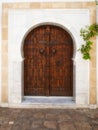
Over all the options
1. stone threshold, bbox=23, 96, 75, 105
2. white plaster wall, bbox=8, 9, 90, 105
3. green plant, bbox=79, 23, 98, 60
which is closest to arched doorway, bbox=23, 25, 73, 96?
stone threshold, bbox=23, 96, 75, 105

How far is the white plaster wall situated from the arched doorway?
0.46 metres

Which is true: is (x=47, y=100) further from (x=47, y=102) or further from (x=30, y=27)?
(x=30, y=27)

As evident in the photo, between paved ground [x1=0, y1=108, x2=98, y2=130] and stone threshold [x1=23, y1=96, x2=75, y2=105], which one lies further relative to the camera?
stone threshold [x1=23, y1=96, x2=75, y2=105]

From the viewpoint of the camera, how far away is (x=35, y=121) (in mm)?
5980

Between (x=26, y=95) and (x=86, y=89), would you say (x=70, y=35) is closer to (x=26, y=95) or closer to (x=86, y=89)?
(x=86, y=89)

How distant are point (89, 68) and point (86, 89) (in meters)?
0.56

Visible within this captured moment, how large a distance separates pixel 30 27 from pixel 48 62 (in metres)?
1.15

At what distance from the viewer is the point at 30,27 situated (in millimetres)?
7109

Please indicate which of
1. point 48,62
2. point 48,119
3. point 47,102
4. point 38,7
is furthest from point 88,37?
point 48,119

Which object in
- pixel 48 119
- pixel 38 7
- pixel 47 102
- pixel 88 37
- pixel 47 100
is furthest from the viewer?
pixel 47 100

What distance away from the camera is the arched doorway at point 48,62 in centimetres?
757

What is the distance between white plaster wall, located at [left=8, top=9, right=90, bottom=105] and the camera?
7047 millimetres

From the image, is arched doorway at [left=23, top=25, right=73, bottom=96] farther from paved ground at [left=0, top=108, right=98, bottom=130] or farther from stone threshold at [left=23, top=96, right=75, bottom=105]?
paved ground at [left=0, top=108, right=98, bottom=130]

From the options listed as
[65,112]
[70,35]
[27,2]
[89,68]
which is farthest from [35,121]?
[27,2]
